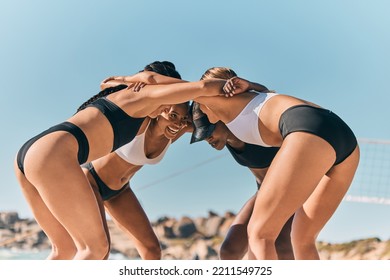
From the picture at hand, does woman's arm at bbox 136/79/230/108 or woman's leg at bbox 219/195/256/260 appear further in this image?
woman's leg at bbox 219/195/256/260

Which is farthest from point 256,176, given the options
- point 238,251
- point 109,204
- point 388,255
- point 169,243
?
point 169,243

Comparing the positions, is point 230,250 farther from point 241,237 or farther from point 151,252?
point 151,252

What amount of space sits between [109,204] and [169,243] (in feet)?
43.6

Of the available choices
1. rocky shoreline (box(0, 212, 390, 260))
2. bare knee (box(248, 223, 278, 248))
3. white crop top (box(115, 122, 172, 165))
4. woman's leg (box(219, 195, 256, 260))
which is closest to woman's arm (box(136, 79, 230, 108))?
white crop top (box(115, 122, 172, 165))

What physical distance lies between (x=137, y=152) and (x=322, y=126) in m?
1.51

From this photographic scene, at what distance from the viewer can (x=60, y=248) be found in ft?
13.3

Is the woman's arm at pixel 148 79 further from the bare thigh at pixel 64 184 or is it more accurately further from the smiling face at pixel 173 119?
the bare thigh at pixel 64 184

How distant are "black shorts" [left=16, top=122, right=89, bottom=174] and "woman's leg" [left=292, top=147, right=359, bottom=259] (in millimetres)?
1401

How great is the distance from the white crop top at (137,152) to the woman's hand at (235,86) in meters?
0.85

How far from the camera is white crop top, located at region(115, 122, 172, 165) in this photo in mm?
4367

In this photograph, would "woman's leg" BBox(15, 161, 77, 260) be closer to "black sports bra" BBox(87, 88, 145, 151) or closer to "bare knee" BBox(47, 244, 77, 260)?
"bare knee" BBox(47, 244, 77, 260)

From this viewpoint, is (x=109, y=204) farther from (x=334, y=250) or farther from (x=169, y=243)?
(x=169, y=243)

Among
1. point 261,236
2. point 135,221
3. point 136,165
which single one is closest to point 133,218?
point 135,221

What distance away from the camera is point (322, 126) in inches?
135
